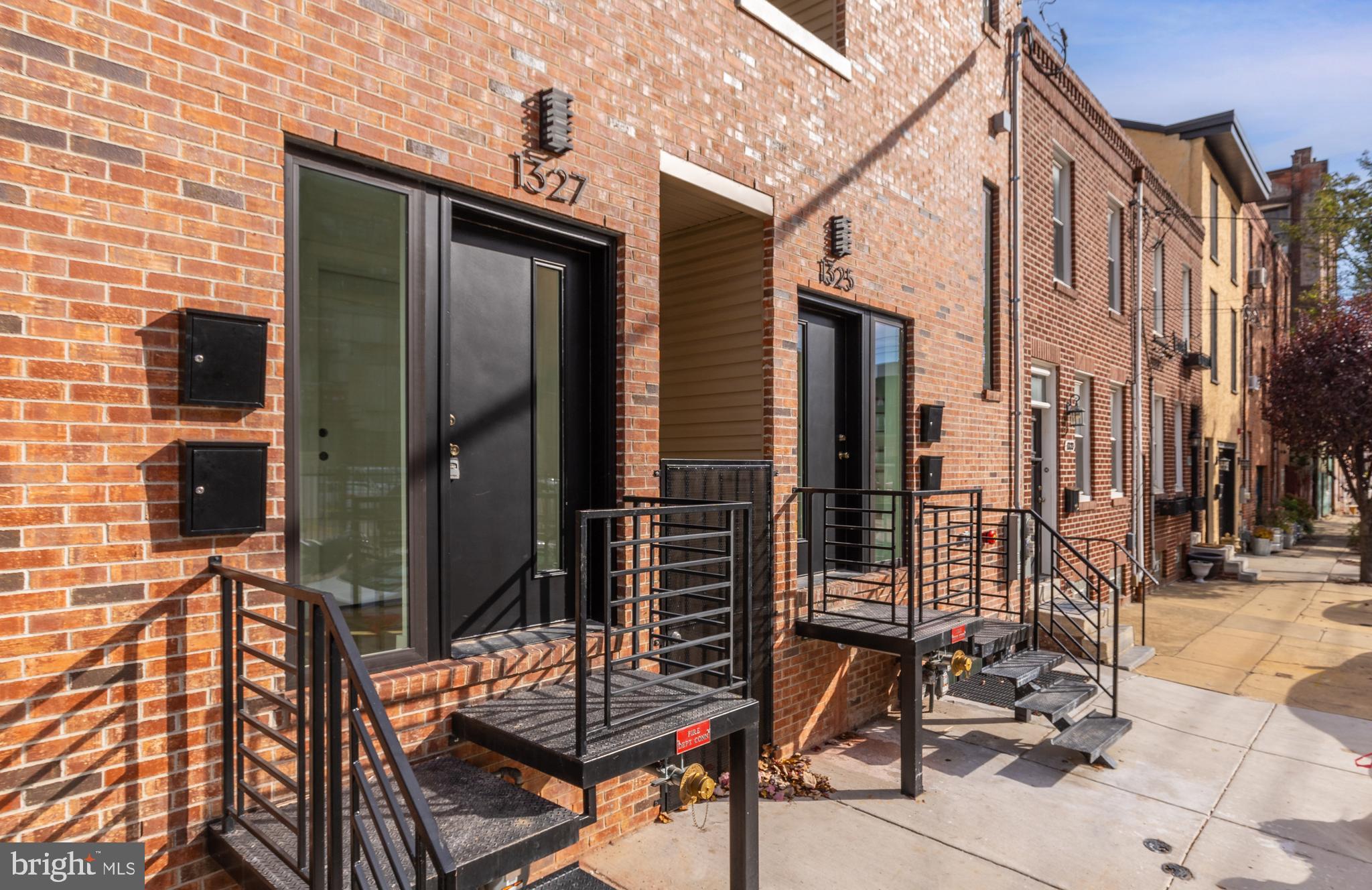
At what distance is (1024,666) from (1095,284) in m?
6.57

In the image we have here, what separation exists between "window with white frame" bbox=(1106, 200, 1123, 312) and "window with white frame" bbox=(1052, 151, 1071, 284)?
201cm

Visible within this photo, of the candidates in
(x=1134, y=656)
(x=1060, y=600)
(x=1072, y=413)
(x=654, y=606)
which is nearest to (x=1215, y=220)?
(x=1072, y=413)

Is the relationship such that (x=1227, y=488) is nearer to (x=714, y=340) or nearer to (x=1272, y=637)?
(x=1272, y=637)

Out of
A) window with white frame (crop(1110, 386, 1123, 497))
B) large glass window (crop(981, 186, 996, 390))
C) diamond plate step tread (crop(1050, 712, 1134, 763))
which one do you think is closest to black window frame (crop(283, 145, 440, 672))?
diamond plate step tread (crop(1050, 712, 1134, 763))

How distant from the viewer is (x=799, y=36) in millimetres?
5262

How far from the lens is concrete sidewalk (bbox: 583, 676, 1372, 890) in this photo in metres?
3.80

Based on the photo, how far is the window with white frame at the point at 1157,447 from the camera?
41.0 ft

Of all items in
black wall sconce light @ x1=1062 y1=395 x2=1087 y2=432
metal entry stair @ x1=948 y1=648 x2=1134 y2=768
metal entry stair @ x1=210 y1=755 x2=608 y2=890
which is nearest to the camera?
metal entry stair @ x1=210 y1=755 x2=608 y2=890

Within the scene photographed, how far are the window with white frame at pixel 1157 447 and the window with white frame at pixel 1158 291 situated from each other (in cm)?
121

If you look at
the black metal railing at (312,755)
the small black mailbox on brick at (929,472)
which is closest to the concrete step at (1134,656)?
the small black mailbox on brick at (929,472)

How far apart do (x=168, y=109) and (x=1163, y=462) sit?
47.5 feet

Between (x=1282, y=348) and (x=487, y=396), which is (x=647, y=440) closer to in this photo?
(x=487, y=396)

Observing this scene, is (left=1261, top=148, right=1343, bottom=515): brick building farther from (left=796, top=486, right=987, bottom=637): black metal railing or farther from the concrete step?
(left=796, top=486, right=987, bottom=637): black metal railing

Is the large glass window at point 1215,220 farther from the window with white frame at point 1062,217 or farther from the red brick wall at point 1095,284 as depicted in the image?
the window with white frame at point 1062,217
